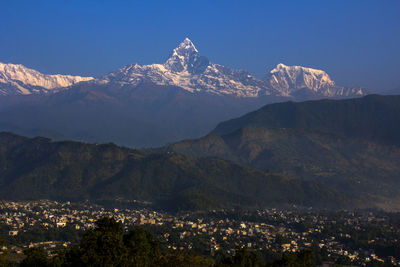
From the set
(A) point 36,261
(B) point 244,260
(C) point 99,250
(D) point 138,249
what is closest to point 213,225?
(B) point 244,260

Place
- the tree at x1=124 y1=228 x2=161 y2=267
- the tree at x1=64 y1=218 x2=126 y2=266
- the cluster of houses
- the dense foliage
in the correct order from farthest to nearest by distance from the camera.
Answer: the cluster of houses
the tree at x1=124 y1=228 x2=161 y2=267
the dense foliage
the tree at x1=64 y1=218 x2=126 y2=266

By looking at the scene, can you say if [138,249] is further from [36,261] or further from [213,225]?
[213,225]

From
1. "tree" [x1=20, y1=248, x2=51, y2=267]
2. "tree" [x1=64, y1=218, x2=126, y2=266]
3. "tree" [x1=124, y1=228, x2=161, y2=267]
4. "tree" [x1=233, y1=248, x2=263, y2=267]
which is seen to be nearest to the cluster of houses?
"tree" [x1=233, y1=248, x2=263, y2=267]

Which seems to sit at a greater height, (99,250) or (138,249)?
(138,249)

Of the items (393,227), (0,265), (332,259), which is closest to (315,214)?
(393,227)

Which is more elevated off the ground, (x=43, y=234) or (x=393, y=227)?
(x=393, y=227)

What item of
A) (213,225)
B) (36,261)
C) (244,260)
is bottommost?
(36,261)

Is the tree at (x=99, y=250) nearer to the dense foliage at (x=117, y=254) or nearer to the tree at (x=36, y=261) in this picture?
the dense foliage at (x=117, y=254)

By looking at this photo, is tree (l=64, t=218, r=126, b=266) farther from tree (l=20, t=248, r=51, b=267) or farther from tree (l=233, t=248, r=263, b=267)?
tree (l=233, t=248, r=263, b=267)

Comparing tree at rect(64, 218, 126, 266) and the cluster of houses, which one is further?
the cluster of houses

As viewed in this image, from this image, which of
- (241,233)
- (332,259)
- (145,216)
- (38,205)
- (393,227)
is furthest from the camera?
(38,205)

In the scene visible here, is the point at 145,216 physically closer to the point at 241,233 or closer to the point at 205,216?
the point at 205,216
